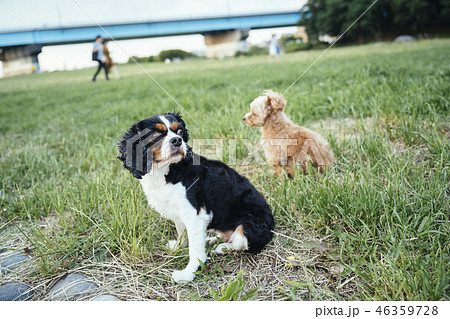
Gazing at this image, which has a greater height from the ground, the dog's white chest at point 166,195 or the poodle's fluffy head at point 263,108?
the poodle's fluffy head at point 263,108

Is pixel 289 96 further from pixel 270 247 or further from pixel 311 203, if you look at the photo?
pixel 270 247

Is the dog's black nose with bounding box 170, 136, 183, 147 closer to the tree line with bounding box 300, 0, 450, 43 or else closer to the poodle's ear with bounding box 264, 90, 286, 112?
the poodle's ear with bounding box 264, 90, 286, 112

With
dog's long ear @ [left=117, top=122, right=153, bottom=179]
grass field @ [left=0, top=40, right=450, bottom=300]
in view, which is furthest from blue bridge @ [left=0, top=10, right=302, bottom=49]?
dog's long ear @ [left=117, top=122, right=153, bottom=179]

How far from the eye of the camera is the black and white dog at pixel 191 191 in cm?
232

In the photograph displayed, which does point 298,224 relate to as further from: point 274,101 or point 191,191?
point 274,101

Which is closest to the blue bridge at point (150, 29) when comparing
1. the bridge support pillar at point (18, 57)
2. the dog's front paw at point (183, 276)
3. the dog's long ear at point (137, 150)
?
the bridge support pillar at point (18, 57)

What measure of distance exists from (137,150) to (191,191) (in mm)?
532

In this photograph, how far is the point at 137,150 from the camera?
2.34 metres

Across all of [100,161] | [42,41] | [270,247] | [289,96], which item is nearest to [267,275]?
[270,247]

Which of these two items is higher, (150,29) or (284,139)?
(150,29)

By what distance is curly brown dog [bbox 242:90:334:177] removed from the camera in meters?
3.41

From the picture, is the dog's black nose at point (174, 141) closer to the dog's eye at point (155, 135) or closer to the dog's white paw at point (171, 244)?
the dog's eye at point (155, 135)
